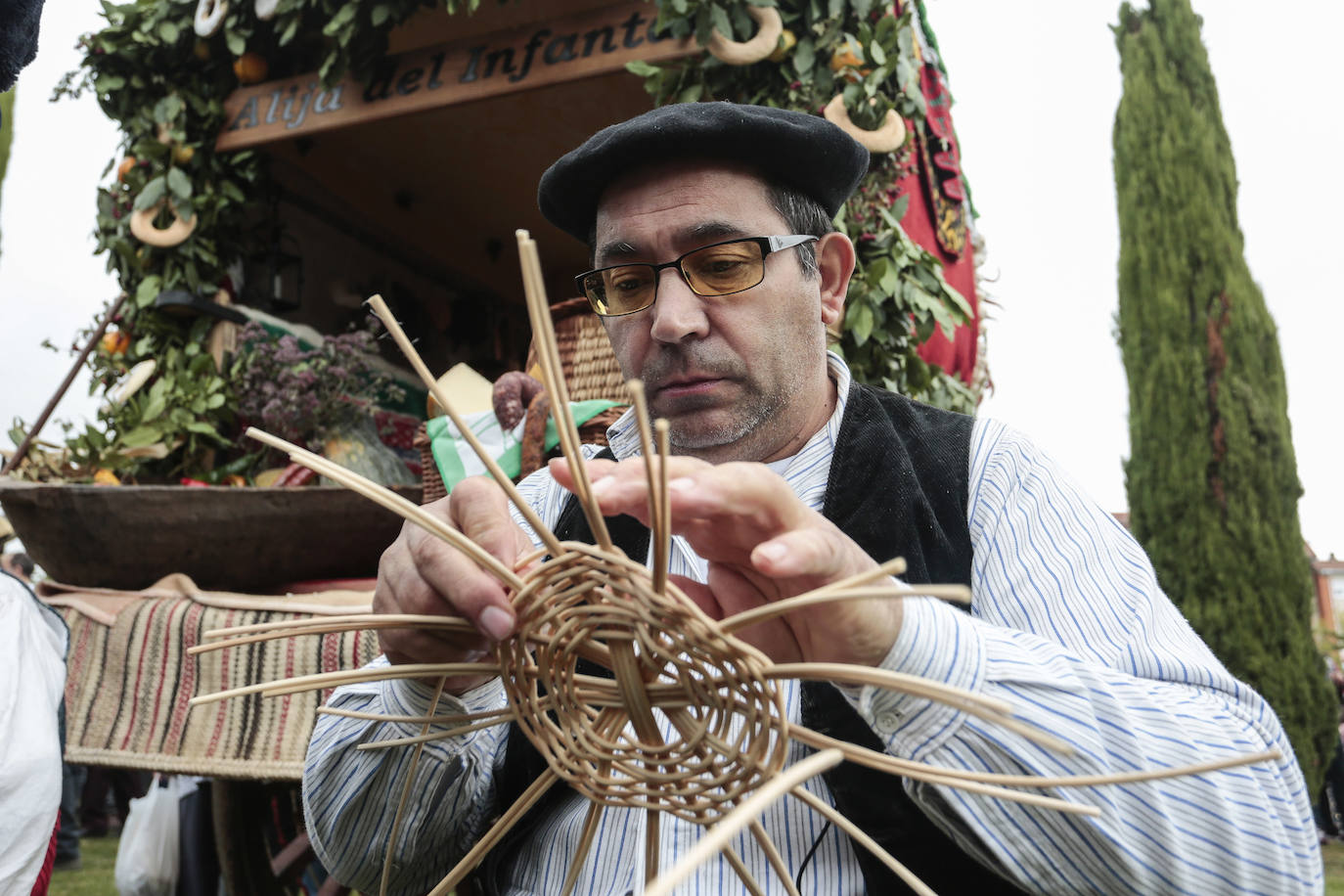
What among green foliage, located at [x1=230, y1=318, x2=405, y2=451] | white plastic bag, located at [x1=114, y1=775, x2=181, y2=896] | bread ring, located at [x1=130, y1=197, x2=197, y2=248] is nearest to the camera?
green foliage, located at [x1=230, y1=318, x2=405, y2=451]

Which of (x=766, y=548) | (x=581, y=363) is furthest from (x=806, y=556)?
(x=581, y=363)

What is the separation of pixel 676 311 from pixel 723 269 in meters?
0.08

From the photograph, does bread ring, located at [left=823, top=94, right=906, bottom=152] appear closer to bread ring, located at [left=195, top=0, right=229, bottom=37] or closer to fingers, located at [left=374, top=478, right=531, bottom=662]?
fingers, located at [left=374, top=478, right=531, bottom=662]

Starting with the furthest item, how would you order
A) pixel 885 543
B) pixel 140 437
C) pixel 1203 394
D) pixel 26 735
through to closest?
pixel 1203 394, pixel 140 437, pixel 26 735, pixel 885 543

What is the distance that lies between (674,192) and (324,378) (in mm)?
1893

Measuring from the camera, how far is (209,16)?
9.65ft

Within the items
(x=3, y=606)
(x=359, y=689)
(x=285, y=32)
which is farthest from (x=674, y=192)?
(x=285, y=32)

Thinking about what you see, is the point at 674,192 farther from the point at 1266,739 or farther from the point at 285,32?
the point at 285,32

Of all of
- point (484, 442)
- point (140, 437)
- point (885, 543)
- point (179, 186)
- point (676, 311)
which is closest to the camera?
point (885, 543)

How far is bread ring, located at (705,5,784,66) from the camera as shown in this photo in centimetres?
224

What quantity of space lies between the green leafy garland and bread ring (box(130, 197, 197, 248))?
19mm

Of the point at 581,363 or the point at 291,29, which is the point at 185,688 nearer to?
the point at 581,363

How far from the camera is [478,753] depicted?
1.09 meters

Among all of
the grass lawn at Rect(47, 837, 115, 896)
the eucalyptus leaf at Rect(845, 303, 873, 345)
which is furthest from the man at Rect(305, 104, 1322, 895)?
the grass lawn at Rect(47, 837, 115, 896)
